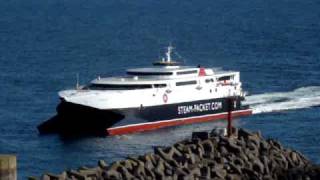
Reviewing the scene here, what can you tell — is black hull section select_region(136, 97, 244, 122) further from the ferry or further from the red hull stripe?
the red hull stripe

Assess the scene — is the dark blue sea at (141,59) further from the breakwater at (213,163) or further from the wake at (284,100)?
the breakwater at (213,163)

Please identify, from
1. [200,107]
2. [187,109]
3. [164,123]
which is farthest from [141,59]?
[164,123]

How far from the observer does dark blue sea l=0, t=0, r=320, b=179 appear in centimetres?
5866

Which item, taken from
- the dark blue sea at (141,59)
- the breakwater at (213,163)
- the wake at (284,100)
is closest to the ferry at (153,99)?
the wake at (284,100)

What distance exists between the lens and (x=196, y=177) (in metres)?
29.5

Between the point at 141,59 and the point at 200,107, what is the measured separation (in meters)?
22.4

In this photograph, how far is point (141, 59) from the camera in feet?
298

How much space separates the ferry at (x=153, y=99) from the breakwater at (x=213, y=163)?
102 ft

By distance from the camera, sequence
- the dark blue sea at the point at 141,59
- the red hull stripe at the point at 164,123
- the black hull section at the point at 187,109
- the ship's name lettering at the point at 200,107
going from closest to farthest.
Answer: the dark blue sea at the point at 141,59 < the red hull stripe at the point at 164,123 < the black hull section at the point at 187,109 < the ship's name lettering at the point at 200,107

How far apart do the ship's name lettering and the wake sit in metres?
1.61

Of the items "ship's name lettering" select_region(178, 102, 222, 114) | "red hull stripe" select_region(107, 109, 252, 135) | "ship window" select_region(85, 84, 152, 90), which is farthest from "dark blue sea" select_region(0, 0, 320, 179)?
"ship window" select_region(85, 84, 152, 90)

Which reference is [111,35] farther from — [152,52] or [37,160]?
[37,160]

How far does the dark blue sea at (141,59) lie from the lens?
58.7m

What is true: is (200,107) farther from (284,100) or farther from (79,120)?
(79,120)
